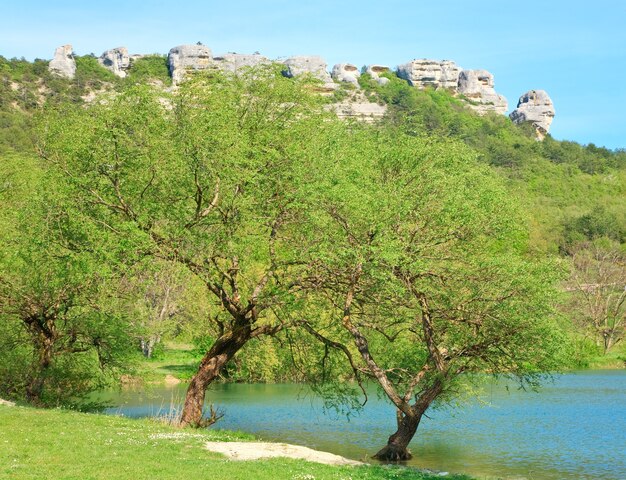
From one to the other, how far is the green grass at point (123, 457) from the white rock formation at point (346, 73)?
162915 millimetres

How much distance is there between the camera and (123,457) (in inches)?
651

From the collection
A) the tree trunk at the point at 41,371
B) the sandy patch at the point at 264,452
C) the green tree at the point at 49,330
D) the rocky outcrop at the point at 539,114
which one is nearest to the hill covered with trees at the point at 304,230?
the green tree at the point at 49,330

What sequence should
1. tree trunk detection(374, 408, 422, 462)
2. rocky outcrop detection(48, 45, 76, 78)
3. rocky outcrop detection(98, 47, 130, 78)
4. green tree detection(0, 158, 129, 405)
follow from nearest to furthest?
tree trunk detection(374, 408, 422, 462)
green tree detection(0, 158, 129, 405)
rocky outcrop detection(48, 45, 76, 78)
rocky outcrop detection(98, 47, 130, 78)

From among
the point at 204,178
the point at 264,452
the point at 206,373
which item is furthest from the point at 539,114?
the point at 264,452

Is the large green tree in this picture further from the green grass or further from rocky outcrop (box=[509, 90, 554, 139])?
rocky outcrop (box=[509, 90, 554, 139])

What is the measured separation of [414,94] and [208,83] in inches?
5995

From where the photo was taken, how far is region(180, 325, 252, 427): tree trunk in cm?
2467

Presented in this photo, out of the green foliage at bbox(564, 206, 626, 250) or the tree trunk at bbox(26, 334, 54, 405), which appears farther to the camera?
the green foliage at bbox(564, 206, 626, 250)

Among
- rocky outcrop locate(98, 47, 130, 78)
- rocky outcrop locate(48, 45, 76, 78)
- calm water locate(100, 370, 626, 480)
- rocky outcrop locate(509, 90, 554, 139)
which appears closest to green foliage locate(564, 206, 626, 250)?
calm water locate(100, 370, 626, 480)

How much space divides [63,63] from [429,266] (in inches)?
5753

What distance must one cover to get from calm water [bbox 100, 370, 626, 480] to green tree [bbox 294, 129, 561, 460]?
3051 mm

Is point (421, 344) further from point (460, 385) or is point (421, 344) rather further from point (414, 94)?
point (414, 94)

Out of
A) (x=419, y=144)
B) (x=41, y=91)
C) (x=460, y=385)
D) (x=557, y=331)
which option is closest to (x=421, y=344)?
(x=460, y=385)

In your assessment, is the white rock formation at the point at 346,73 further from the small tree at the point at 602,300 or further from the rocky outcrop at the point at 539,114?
the small tree at the point at 602,300
